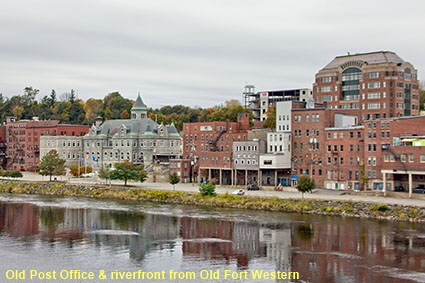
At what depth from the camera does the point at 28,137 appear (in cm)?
15075

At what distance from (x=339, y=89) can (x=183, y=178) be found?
37.6 metres

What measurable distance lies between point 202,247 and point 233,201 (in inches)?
1099

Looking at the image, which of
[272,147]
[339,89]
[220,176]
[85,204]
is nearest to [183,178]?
[220,176]

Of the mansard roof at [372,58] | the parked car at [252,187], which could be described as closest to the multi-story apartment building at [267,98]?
the mansard roof at [372,58]

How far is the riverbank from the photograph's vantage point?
234 ft

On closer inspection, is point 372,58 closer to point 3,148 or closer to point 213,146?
point 213,146

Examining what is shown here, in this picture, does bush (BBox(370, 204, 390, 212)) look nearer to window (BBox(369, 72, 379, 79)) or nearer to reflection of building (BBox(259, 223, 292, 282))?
reflection of building (BBox(259, 223, 292, 282))

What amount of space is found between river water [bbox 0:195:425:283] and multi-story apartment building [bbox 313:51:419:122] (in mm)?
50810

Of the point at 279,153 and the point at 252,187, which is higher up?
the point at 279,153

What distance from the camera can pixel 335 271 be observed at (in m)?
46.8

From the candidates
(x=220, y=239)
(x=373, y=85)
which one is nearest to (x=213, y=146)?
(x=373, y=85)

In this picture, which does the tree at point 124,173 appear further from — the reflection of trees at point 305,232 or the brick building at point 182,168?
the reflection of trees at point 305,232

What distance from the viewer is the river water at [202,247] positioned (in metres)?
45.9

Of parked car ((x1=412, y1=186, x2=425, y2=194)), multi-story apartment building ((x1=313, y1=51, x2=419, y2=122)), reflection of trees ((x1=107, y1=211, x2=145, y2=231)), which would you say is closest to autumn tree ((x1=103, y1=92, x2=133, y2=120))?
multi-story apartment building ((x1=313, y1=51, x2=419, y2=122))
